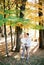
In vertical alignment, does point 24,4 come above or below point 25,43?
above

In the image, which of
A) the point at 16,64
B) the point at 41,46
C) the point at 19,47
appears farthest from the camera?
the point at 41,46

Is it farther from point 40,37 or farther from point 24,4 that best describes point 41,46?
point 24,4

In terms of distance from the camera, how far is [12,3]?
10.3 m

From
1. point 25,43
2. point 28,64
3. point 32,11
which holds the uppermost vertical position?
point 32,11

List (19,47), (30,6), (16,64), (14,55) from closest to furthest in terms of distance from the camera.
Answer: (16,64) < (30,6) < (14,55) < (19,47)

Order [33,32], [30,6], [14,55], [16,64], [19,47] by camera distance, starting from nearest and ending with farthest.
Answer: [16,64], [30,6], [14,55], [19,47], [33,32]

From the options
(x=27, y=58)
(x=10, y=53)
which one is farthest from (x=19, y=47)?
(x=27, y=58)

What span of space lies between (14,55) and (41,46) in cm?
309

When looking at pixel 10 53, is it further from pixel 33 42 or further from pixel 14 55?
pixel 33 42

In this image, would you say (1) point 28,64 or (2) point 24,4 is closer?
(1) point 28,64

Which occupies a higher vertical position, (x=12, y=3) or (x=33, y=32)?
(x=12, y=3)

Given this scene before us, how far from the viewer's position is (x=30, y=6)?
32.0ft

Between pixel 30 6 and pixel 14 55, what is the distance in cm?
276

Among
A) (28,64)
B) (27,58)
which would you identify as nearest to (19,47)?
(27,58)
